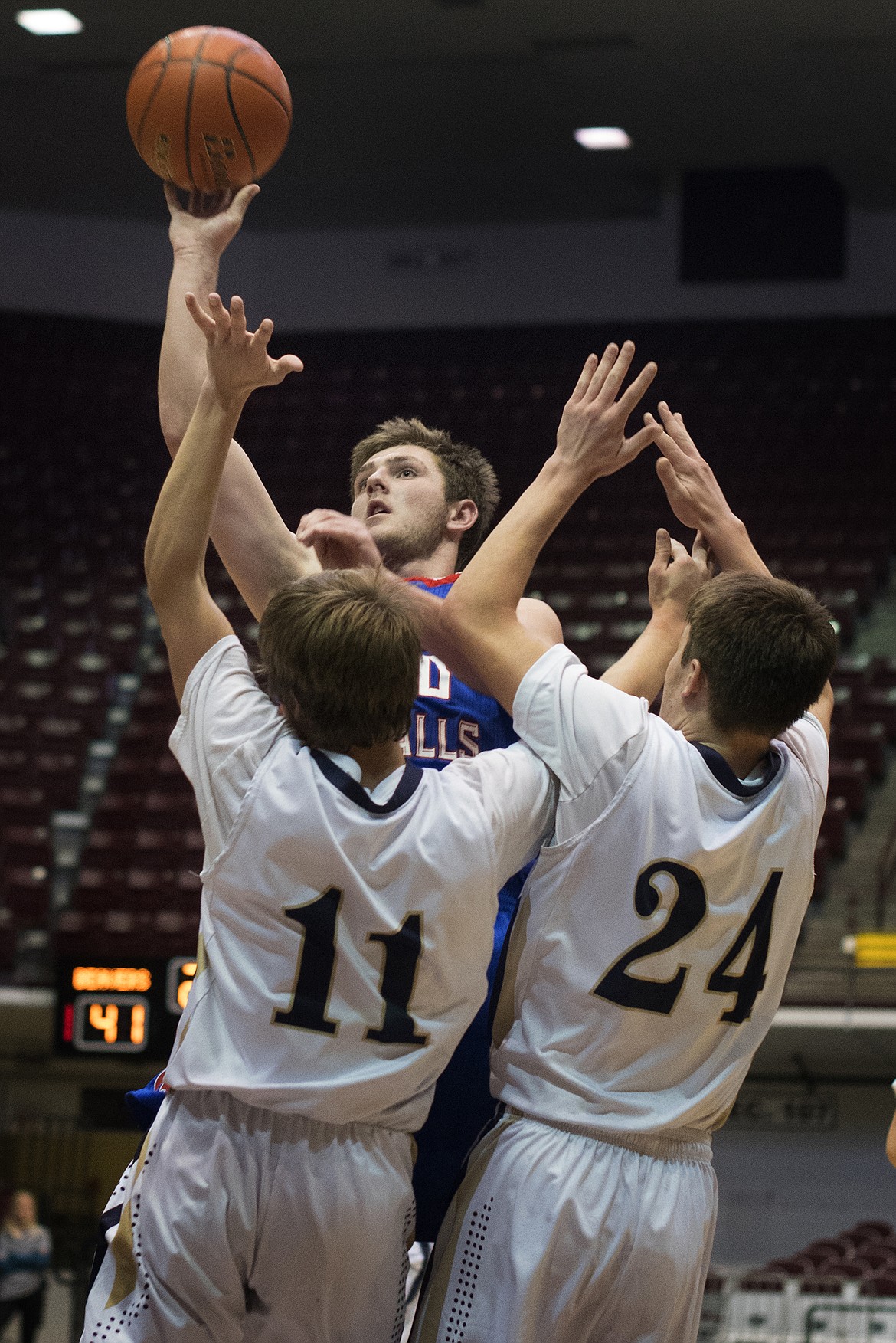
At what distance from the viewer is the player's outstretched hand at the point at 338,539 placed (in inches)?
113

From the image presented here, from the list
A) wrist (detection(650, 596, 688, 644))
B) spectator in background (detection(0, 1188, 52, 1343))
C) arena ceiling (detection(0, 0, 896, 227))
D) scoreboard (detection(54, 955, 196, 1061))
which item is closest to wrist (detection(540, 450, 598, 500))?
wrist (detection(650, 596, 688, 644))

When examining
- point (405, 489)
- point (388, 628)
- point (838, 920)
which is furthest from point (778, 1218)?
point (388, 628)

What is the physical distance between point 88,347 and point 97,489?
221 centimetres

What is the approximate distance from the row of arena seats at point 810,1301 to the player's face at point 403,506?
6.54 m

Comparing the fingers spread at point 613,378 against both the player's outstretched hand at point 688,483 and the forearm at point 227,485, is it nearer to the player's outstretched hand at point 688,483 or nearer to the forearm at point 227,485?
the player's outstretched hand at point 688,483

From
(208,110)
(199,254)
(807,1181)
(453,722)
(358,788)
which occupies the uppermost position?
(208,110)

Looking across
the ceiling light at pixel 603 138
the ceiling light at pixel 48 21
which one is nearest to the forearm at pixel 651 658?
the ceiling light at pixel 48 21

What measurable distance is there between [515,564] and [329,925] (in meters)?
0.70

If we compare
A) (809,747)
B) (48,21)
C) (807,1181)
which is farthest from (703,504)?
(48,21)

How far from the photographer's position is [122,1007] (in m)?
8.80

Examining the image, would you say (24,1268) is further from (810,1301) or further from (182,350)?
(182,350)

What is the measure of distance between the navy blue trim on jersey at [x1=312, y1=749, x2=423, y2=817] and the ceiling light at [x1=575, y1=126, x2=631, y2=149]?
13542mm

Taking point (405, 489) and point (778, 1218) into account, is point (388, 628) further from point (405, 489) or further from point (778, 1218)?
point (778, 1218)

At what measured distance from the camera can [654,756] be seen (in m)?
2.49
